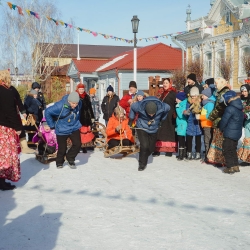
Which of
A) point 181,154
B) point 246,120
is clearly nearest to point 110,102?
point 181,154

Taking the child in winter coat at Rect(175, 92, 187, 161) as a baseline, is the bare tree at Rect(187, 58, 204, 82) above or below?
above

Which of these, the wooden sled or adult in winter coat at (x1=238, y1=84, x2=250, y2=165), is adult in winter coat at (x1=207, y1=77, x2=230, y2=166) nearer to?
adult in winter coat at (x1=238, y1=84, x2=250, y2=165)

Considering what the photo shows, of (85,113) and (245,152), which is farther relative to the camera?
(85,113)

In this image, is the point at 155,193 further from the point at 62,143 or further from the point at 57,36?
the point at 57,36

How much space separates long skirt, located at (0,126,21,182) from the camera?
20.4 ft

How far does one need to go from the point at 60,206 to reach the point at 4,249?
1.53 meters

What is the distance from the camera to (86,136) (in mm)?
10195

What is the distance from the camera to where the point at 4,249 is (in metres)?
3.95

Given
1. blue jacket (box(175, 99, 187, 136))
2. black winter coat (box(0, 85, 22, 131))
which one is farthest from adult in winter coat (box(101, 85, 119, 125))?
black winter coat (box(0, 85, 22, 131))

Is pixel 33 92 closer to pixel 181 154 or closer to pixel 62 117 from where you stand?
pixel 62 117

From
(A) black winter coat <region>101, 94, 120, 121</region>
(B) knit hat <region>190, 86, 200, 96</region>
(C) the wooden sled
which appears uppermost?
(B) knit hat <region>190, 86, 200, 96</region>

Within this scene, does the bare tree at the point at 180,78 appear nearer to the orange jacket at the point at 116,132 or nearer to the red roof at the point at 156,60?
the red roof at the point at 156,60

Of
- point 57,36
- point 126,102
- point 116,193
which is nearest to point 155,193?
point 116,193

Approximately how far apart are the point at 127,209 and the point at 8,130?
219 cm
